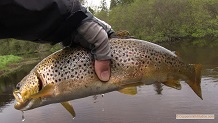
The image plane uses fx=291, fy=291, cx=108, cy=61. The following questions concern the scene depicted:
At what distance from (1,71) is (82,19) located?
36.2 meters

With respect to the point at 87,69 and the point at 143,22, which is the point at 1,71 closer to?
the point at 143,22

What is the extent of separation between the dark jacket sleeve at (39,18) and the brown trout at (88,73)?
383 millimetres

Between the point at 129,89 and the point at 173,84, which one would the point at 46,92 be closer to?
the point at 129,89

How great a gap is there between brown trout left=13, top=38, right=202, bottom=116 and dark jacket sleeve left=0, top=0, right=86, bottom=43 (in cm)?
38

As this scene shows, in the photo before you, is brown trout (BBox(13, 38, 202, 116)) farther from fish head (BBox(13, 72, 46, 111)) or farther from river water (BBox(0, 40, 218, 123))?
river water (BBox(0, 40, 218, 123))

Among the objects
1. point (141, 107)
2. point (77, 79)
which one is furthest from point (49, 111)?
point (77, 79)

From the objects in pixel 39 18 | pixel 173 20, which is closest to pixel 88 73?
pixel 39 18

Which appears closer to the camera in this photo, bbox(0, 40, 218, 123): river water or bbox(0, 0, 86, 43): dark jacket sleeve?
bbox(0, 0, 86, 43): dark jacket sleeve

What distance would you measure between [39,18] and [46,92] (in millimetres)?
623

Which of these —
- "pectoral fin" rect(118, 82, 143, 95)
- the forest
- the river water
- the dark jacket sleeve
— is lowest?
the river water

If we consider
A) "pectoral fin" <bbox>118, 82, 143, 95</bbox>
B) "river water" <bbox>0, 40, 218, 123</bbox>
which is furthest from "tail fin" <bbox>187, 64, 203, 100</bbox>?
"river water" <bbox>0, 40, 218, 123</bbox>

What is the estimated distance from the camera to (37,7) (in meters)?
1.80

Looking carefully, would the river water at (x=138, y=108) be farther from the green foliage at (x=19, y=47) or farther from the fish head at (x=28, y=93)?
the green foliage at (x=19, y=47)

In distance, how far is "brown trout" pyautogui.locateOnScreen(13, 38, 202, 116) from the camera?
7.56 ft
